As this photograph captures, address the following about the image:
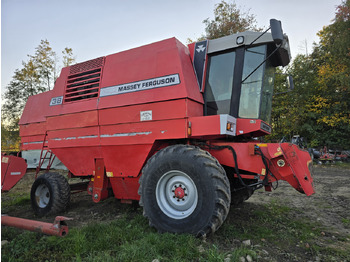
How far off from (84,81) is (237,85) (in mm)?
3369

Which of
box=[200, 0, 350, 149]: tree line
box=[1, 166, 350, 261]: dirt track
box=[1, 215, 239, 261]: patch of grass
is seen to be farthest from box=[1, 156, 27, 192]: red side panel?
box=[200, 0, 350, 149]: tree line

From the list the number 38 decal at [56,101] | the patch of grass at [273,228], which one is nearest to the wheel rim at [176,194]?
the patch of grass at [273,228]

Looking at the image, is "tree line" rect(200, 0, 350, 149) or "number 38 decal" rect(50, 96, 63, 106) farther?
"tree line" rect(200, 0, 350, 149)

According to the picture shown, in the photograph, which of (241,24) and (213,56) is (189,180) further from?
(241,24)

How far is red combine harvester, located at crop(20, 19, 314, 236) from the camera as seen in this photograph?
11.5 ft

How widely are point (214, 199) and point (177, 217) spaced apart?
69cm

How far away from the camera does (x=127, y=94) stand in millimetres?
4574

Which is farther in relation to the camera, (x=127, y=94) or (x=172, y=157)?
(x=127, y=94)

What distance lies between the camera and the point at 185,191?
11.8ft

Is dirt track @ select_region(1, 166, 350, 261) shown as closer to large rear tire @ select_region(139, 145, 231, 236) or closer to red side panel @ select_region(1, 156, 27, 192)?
red side panel @ select_region(1, 156, 27, 192)

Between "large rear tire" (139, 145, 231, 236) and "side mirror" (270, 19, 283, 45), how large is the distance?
1.93 meters

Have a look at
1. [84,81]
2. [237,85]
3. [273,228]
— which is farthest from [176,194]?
[84,81]

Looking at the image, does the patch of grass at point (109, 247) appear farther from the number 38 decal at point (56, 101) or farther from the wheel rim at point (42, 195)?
the number 38 decal at point (56, 101)

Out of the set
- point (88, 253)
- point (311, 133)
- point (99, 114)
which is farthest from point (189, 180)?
point (311, 133)
